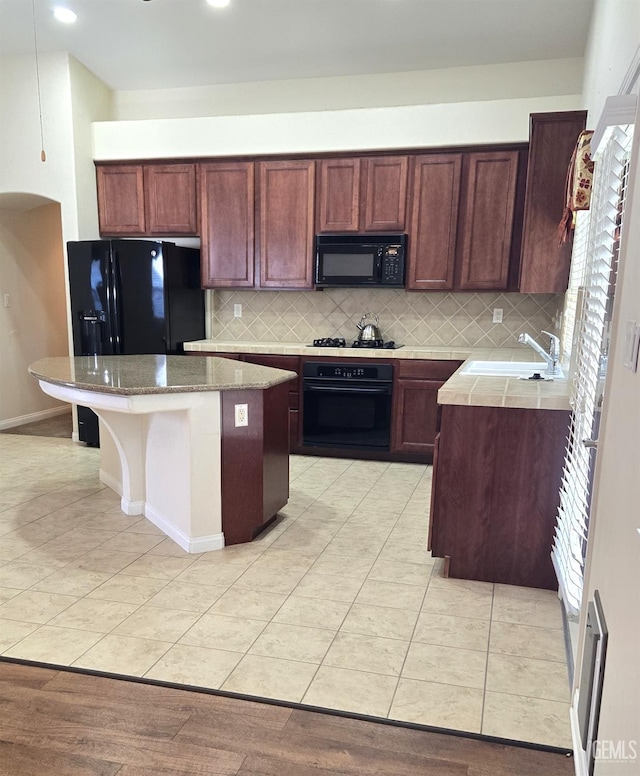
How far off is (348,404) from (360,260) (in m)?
1.11

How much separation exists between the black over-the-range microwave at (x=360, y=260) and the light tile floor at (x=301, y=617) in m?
1.87

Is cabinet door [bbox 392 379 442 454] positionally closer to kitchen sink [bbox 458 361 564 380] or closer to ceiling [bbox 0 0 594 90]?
kitchen sink [bbox 458 361 564 380]

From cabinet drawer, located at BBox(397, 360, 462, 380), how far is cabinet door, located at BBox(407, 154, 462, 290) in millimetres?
593

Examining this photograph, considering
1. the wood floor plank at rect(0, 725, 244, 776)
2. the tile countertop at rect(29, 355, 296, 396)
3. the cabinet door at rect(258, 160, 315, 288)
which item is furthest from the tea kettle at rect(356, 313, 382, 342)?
the wood floor plank at rect(0, 725, 244, 776)

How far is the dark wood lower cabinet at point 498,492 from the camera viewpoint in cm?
249

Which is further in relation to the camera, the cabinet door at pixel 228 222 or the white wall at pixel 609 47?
the cabinet door at pixel 228 222

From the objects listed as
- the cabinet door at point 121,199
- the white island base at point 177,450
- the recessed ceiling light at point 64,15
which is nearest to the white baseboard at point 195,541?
the white island base at point 177,450

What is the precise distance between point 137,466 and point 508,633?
2.16 m

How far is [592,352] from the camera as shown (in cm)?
190

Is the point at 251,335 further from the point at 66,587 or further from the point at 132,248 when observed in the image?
the point at 66,587

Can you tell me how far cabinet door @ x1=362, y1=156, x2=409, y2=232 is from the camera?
14.3 ft

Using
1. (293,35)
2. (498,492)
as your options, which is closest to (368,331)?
(293,35)

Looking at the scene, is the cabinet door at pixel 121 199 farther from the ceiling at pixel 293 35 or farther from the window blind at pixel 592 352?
the window blind at pixel 592 352

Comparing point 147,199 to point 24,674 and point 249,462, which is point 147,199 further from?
point 24,674
